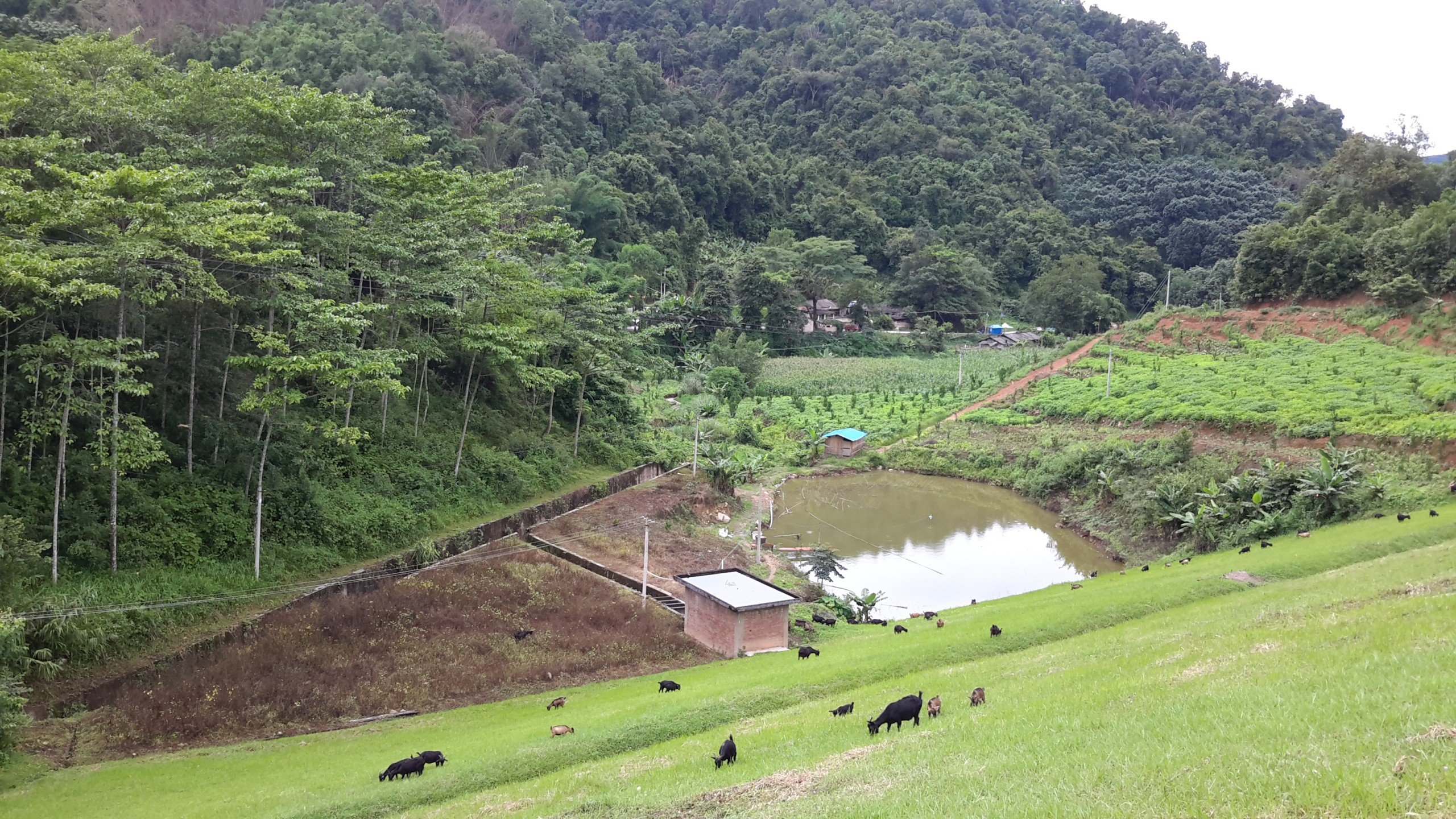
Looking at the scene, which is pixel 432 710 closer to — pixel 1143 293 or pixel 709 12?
pixel 1143 293

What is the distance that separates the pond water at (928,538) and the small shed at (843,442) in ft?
7.27

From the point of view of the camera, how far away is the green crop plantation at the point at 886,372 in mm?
64062

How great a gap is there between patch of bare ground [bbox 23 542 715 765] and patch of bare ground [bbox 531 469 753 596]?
237 cm

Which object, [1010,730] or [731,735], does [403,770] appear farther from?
[1010,730]

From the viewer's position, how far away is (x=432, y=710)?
18438 millimetres

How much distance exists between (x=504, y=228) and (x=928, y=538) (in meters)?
31.9

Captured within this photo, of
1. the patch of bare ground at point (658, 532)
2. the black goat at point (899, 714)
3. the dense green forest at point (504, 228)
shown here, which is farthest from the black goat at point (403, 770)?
the patch of bare ground at point (658, 532)

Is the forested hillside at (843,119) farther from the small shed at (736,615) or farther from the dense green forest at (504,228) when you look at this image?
the small shed at (736,615)

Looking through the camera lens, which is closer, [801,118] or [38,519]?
[38,519]

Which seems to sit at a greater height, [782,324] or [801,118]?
[801,118]

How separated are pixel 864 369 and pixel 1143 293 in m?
44.1

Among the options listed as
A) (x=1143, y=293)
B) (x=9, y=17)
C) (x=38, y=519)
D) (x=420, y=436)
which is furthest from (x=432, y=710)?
(x=1143, y=293)

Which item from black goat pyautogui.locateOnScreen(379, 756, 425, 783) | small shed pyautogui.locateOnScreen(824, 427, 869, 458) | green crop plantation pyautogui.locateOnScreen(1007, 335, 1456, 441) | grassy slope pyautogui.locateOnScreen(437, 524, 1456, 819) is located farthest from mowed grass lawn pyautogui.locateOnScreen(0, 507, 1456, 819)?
small shed pyautogui.locateOnScreen(824, 427, 869, 458)

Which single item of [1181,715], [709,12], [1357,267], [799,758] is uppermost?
[709,12]
